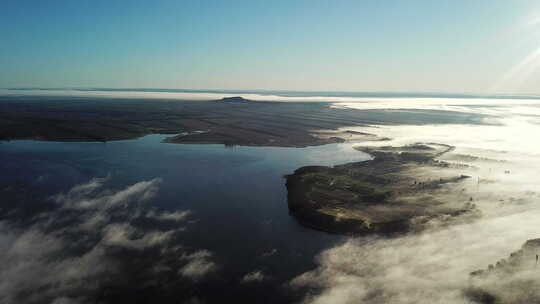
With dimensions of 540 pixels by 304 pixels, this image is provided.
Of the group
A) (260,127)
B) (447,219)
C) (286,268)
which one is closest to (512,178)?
(447,219)

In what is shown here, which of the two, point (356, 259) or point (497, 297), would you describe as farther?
point (356, 259)

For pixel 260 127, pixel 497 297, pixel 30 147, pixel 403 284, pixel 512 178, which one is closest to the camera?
pixel 497 297

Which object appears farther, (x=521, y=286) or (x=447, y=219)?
(x=447, y=219)

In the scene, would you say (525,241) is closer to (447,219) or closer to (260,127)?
(447,219)

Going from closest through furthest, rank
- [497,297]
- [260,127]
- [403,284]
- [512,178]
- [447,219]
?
[497,297], [403,284], [447,219], [512,178], [260,127]

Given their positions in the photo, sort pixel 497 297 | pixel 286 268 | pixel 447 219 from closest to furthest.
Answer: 1. pixel 497 297
2. pixel 286 268
3. pixel 447 219

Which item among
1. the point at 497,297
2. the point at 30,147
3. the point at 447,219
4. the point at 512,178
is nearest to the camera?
the point at 497,297

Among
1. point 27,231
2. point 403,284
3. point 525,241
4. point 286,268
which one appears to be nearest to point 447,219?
point 525,241

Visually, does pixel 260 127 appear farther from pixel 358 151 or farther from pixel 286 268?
pixel 286 268
